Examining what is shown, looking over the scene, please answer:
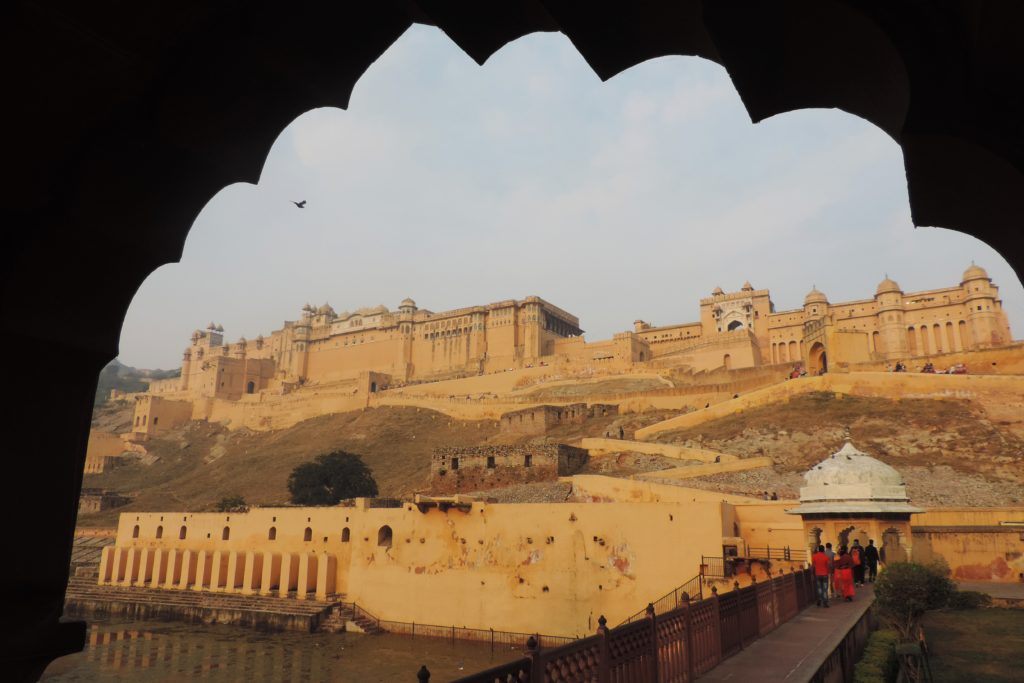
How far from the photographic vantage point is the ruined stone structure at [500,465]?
32.6 m

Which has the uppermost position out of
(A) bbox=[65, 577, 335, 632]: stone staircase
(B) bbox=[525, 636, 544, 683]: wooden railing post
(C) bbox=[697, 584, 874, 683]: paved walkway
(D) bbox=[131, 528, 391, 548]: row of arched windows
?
(B) bbox=[525, 636, 544, 683]: wooden railing post

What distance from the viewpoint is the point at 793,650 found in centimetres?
780

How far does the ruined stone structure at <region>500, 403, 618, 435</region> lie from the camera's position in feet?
159

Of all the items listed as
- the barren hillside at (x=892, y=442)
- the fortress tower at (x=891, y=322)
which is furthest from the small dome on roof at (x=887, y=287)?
the barren hillside at (x=892, y=442)

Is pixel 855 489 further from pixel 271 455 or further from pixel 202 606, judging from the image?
pixel 271 455

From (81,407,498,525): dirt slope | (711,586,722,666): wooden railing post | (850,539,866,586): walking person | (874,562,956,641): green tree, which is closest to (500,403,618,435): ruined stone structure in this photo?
(81,407,498,525): dirt slope

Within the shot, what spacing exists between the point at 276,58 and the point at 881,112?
1.88 m

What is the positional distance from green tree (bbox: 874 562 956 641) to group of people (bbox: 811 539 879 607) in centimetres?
173

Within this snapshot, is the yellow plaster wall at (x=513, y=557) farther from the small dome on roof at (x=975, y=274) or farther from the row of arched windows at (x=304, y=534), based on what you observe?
the small dome on roof at (x=975, y=274)

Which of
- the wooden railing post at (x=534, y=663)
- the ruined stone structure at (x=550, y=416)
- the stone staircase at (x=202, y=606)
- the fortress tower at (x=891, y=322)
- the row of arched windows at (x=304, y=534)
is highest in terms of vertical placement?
the fortress tower at (x=891, y=322)

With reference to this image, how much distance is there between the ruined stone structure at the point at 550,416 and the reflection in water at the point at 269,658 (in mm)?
25798

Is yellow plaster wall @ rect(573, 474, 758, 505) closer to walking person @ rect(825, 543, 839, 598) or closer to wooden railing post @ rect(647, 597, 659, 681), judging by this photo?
walking person @ rect(825, 543, 839, 598)

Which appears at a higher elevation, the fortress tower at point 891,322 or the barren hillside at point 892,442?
the fortress tower at point 891,322

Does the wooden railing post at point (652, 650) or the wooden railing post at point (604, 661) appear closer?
the wooden railing post at point (604, 661)
